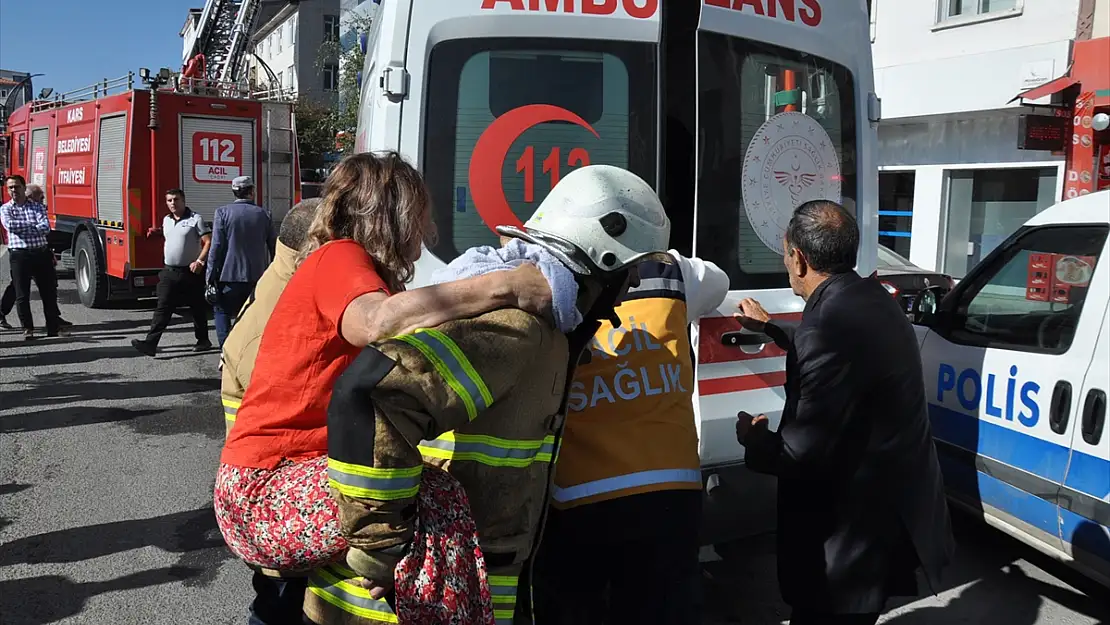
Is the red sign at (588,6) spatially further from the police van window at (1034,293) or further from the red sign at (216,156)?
the red sign at (216,156)

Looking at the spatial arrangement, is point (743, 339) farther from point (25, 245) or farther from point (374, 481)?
point (25, 245)

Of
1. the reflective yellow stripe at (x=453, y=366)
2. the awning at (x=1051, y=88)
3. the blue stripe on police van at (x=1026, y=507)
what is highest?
the awning at (x=1051, y=88)

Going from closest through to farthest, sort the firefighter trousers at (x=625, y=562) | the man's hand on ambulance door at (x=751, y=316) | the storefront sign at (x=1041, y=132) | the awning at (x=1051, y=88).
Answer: the firefighter trousers at (x=625, y=562) < the man's hand on ambulance door at (x=751, y=316) < the awning at (x=1051, y=88) < the storefront sign at (x=1041, y=132)

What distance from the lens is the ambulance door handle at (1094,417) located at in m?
3.32

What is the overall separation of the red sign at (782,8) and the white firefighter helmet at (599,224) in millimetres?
1572

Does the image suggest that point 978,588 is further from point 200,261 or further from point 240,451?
point 200,261

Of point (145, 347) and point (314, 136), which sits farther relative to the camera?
point (314, 136)

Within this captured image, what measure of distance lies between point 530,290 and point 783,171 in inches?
83.6

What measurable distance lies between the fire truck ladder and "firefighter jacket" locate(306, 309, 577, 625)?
64.7ft

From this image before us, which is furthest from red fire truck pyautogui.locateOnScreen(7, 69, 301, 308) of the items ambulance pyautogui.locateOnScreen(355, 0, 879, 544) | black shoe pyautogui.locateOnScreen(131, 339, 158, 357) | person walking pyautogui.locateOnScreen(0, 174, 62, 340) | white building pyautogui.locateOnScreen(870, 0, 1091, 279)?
white building pyautogui.locateOnScreen(870, 0, 1091, 279)

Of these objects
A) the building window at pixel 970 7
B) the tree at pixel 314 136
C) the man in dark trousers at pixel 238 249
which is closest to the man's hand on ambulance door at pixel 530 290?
the man in dark trousers at pixel 238 249

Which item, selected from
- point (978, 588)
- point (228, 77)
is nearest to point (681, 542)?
point (978, 588)

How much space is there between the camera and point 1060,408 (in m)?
3.52

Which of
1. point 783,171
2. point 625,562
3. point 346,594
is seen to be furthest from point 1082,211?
point 346,594
